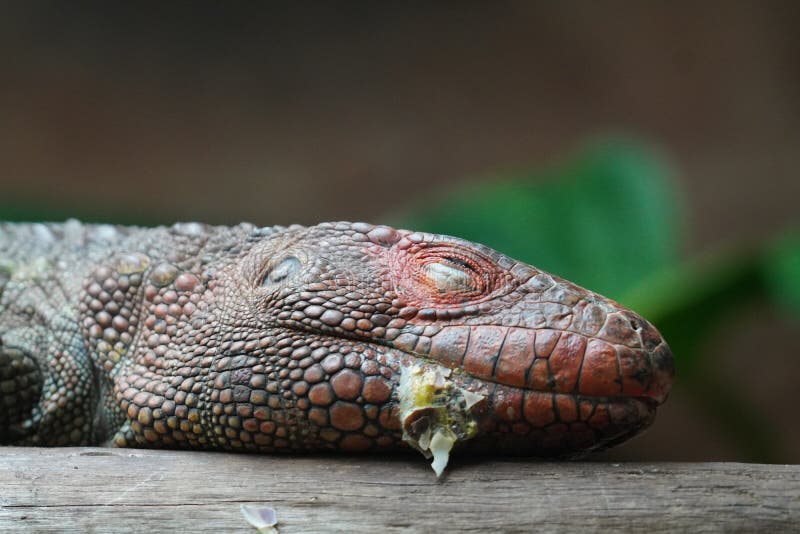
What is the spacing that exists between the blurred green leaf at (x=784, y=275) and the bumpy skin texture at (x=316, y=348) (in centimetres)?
309

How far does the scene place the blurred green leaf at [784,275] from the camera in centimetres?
510

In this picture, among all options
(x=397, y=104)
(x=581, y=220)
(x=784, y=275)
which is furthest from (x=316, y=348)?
(x=397, y=104)

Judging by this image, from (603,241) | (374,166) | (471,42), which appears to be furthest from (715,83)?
(603,241)

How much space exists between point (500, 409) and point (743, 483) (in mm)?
683

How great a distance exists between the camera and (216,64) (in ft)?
35.1

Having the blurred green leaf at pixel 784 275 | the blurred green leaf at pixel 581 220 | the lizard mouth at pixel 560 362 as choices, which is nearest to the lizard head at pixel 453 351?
the lizard mouth at pixel 560 362

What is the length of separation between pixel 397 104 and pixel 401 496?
906cm

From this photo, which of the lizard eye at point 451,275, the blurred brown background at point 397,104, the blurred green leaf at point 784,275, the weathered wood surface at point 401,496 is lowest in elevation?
the weathered wood surface at point 401,496

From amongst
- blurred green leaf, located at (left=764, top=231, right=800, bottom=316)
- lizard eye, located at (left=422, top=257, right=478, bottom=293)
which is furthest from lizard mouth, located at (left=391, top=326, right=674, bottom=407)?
blurred green leaf, located at (left=764, top=231, right=800, bottom=316)

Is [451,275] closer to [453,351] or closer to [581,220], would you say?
[453,351]

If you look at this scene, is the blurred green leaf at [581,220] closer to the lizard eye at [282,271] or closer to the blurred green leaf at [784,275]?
the blurred green leaf at [784,275]

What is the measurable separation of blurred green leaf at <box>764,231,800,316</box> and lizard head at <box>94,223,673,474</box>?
3.08 meters

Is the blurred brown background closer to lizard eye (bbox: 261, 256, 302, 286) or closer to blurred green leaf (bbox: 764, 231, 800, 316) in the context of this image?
blurred green leaf (bbox: 764, 231, 800, 316)

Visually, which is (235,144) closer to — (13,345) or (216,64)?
(216,64)
